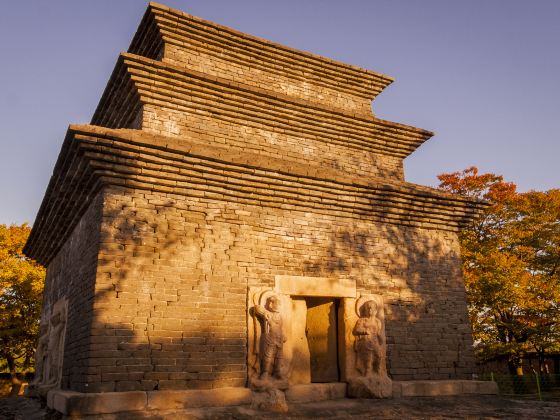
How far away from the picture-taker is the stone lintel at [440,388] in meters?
7.48

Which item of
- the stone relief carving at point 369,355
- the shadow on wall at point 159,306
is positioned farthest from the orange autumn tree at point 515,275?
the shadow on wall at point 159,306

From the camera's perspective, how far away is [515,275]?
17641mm

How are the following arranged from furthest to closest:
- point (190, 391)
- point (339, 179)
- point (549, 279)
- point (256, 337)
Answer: point (549, 279), point (339, 179), point (256, 337), point (190, 391)

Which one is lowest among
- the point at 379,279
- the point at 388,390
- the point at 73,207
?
the point at 388,390

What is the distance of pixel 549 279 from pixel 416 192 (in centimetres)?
1309

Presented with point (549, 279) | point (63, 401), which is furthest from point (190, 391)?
point (549, 279)

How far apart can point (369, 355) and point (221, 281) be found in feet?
8.61

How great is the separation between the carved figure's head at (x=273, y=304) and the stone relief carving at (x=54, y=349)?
349 centimetres

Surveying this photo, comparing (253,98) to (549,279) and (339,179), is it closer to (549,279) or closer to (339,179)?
(339,179)

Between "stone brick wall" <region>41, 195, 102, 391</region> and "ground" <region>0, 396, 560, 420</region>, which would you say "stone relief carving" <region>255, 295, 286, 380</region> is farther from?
"stone brick wall" <region>41, 195, 102, 391</region>

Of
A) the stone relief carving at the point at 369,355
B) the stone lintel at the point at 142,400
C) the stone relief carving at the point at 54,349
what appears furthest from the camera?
the stone relief carving at the point at 54,349

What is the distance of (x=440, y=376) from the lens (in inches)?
316

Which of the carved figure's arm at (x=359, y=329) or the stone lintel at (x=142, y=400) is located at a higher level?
the carved figure's arm at (x=359, y=329)

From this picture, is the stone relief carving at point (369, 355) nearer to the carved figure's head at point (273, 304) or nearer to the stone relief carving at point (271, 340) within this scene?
the stone relief carving at point (271, 340)
